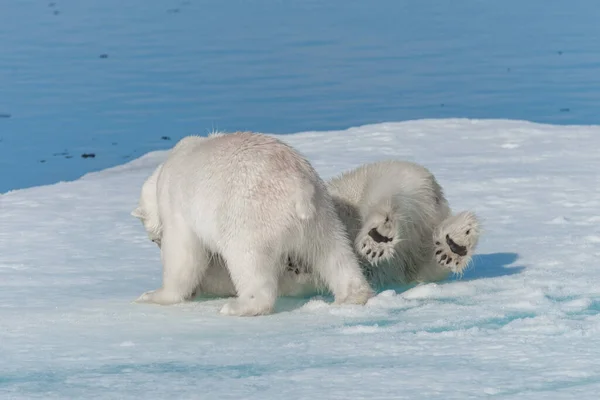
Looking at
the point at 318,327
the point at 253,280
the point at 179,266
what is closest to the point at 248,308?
the point at 253,280

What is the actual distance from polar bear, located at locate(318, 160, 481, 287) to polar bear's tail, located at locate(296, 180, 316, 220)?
1.34 ft

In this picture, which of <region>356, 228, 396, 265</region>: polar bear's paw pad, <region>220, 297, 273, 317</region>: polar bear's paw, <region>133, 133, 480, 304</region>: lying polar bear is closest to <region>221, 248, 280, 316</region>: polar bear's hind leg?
<region>220, 297, 273, 317</region>: polar bear's paw

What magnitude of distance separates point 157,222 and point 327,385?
1.70 meters

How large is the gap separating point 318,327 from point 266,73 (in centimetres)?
1178

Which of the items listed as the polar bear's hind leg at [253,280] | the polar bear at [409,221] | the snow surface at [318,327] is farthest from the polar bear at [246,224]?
the polar bear at [409,221]

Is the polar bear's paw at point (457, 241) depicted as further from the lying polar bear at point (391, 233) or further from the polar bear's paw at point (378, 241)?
the polar bear's paw at point (378, 241)

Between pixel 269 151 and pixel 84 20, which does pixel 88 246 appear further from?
pixel 84 20

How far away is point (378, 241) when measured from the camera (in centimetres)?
471

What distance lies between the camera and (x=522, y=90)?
14.7 metres

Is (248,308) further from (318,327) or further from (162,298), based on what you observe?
(162,298)

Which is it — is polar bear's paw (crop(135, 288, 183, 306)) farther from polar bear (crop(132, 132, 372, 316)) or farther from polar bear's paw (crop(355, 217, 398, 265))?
polar bear's paw (crop(355, 217, 398, 265))

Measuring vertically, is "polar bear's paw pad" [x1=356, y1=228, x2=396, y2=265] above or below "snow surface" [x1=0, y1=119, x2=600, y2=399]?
above

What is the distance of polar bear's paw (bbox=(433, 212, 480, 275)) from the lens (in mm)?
4816

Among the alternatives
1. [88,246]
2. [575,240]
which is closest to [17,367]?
[88,246]
